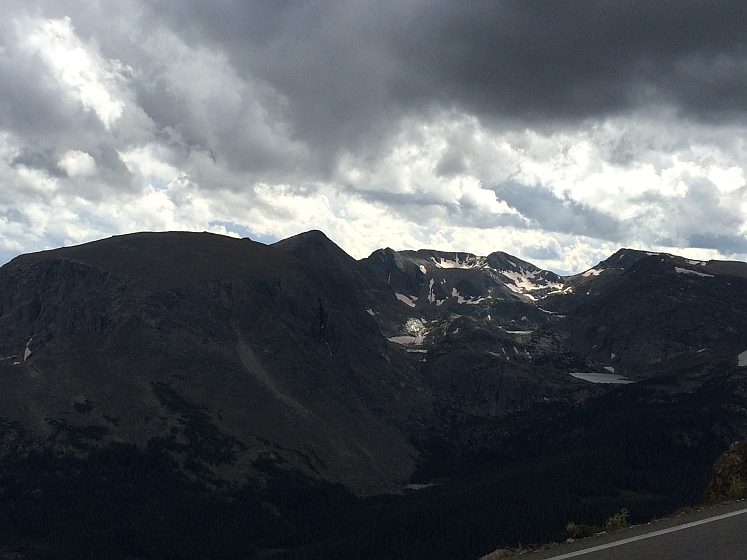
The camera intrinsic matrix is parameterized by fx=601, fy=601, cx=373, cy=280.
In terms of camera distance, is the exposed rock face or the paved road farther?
the exposed rock face

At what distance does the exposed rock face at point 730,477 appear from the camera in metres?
31.9

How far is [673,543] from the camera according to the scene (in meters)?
23.6

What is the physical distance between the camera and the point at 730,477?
1388 inches

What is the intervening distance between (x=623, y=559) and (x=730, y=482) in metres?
16.6

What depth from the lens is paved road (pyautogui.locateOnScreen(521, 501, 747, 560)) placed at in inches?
877

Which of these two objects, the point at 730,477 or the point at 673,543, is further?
the point at 730,477

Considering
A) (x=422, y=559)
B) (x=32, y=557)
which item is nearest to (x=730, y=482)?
(x=422, y=559)

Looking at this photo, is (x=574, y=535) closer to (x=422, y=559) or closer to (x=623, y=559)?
(x=623, y=559)

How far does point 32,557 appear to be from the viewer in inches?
7746

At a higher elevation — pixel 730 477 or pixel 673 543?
pixel 673 543

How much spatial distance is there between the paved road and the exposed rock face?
4.78 m

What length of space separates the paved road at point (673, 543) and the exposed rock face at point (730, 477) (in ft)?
15.7

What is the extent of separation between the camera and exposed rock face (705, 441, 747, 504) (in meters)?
31.9

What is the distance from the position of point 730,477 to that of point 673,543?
48.9 ft
